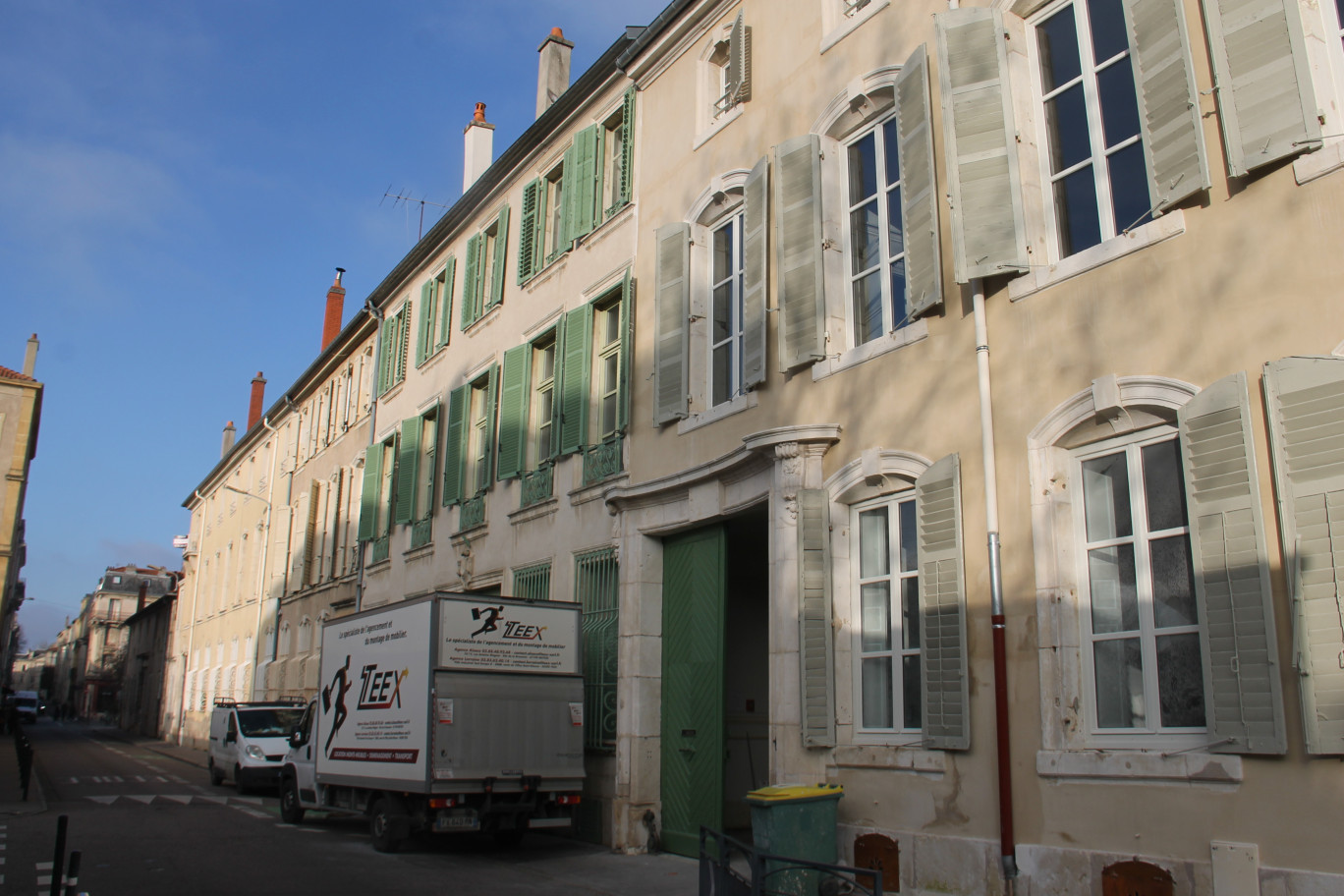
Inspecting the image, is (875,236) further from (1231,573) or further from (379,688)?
(379,688)

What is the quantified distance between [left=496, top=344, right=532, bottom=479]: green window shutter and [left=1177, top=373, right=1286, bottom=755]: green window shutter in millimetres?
10904

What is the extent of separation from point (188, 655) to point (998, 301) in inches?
1756

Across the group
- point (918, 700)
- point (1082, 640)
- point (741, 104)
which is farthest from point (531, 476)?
point (1082, 640)

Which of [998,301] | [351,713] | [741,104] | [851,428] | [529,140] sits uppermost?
[529,140]

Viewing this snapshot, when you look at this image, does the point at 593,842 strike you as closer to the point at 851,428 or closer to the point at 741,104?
the point at 851,428

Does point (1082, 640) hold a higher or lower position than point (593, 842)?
higher

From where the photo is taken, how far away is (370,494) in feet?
75.5

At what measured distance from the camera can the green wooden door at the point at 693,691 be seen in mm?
11273

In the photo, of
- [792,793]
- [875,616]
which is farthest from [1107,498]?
[792,793]

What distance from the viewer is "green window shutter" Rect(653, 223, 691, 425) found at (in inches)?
476

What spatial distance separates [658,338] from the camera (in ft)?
40.9

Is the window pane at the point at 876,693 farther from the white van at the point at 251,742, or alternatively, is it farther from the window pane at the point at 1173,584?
the white van at the point at 251,742

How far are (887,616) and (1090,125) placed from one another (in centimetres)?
404

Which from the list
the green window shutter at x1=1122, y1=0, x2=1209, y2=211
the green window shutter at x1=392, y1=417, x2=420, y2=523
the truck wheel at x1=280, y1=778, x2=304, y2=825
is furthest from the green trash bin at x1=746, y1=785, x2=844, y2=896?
the green window shutter at x1=392, y1=417, x2=420, y2=523
